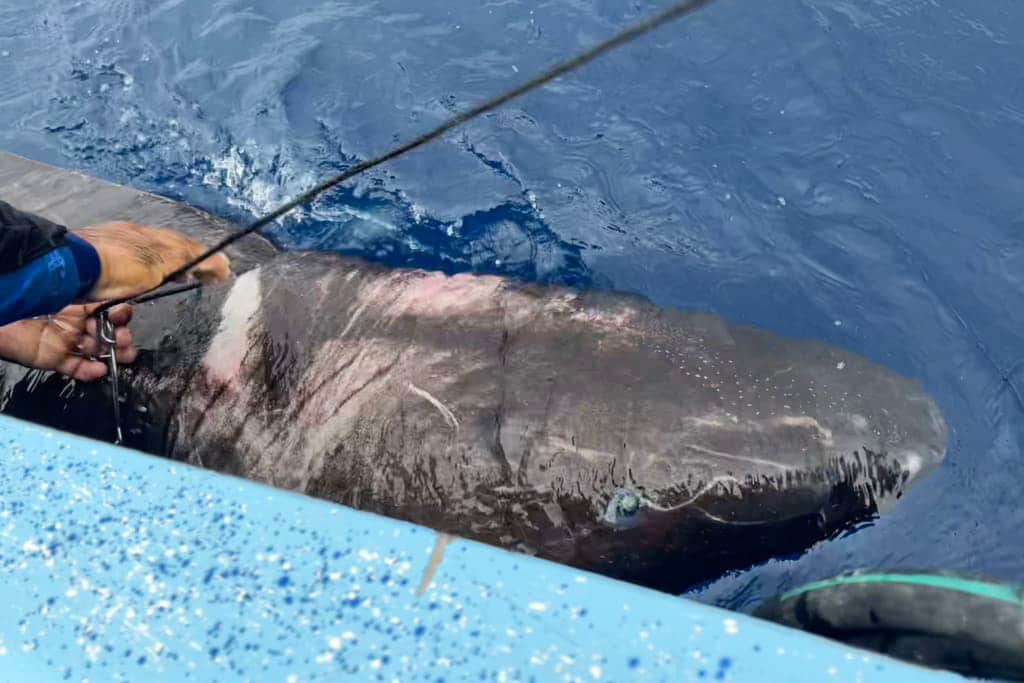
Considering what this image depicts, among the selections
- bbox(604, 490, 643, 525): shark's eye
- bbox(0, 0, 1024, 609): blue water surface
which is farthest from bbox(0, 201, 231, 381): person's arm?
bbox(604, 490, 643, 525): shark's eye

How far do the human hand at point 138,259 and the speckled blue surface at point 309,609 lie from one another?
1281 millimetres

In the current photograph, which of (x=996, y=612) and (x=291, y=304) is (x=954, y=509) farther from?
(x=291, y=304)

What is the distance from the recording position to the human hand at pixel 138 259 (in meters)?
3.35

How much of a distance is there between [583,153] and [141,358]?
2597mm

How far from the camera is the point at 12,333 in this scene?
3457 millimetres

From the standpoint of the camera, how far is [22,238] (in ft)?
9.45

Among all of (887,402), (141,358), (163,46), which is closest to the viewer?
(887,402)

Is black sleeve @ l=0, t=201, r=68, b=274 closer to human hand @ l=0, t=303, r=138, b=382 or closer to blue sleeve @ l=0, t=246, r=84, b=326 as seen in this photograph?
blue sleeve @ l=0, t=246, r=84, b=326

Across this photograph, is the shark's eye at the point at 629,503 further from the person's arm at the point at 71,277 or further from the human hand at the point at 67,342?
the human hand at the point at 67,342

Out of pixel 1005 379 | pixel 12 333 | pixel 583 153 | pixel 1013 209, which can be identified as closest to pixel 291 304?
pixel 12 333

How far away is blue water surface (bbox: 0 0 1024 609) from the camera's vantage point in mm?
4133

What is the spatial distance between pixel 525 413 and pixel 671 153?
236 centimetres

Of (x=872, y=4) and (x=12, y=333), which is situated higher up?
(x=872, y=4)

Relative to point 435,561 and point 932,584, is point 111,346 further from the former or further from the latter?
point 932,584
